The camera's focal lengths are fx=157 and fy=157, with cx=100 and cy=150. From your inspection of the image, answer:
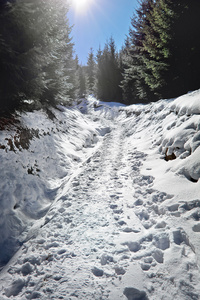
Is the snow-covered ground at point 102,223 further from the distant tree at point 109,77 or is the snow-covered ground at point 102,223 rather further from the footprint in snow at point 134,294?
the distant tree at point 109,77

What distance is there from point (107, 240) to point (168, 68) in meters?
12.4

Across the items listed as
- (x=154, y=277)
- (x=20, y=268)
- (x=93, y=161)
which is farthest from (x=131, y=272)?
(x=93, y=161)

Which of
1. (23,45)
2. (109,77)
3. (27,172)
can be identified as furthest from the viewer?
(109,77)

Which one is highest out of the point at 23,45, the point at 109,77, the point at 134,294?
the point at 109,77

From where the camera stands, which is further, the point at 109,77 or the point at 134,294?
the point at 109,77

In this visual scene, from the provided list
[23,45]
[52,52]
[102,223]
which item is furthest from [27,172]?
[52,52]

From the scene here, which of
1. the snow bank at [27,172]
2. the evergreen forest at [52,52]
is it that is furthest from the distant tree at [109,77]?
the snow bank at [27,172]

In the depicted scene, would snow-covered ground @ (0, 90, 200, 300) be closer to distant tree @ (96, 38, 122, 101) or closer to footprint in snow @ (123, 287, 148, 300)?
footprint in snow @ (123, 287, 148, 300)

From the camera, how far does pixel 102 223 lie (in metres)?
3.89

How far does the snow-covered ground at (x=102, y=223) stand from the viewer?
251 cm

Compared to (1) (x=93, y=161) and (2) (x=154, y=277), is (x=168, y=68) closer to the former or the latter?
(1) (x=93, y=161)

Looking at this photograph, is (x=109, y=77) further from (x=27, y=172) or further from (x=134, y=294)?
(x=134, y=294)

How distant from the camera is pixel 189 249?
2744 mm

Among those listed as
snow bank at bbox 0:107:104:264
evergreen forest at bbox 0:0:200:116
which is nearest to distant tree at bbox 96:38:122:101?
evergreen forest at bbox 0:0:200:116
